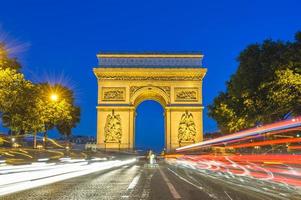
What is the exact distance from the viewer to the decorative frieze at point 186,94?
6819 centimetres

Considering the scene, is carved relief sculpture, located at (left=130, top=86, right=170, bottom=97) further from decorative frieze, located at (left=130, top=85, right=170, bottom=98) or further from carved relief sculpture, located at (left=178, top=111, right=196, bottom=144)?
carved relief sculpture, located at (left=178, top=111, right=196, bottom=144)

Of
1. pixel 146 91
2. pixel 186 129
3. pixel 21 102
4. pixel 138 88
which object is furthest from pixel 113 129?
pixel 21 102

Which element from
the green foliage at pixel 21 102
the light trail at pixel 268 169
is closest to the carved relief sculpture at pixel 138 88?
the light trail at pixel 268 169

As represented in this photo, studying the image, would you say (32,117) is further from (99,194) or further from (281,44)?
(99,194)

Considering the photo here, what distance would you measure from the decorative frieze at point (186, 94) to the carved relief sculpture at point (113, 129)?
8.82 meters

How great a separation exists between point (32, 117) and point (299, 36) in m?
20.1

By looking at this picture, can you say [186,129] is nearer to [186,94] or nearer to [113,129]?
[186,94]

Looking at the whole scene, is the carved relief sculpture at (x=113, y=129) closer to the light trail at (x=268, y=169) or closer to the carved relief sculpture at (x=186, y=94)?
the carved relief sculpture at (x=186, y=94)

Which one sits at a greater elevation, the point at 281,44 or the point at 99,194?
the point at 281,44

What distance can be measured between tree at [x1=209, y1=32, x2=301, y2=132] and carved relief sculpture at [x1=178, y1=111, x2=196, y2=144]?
1097 inches

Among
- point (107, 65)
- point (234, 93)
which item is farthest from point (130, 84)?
point (234, 93)

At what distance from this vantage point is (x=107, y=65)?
69.1 meters

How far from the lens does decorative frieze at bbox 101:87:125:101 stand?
6800 centimetres

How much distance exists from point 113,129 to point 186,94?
36.9ft
